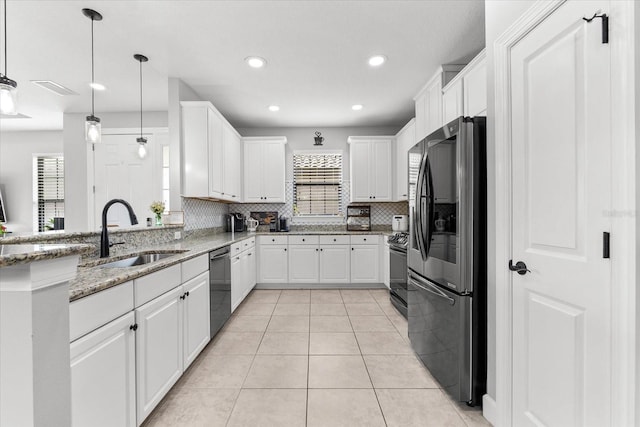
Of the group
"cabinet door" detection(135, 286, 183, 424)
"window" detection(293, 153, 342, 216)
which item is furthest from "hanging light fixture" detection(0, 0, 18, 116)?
"window" detection(293, 153, 342, 216)

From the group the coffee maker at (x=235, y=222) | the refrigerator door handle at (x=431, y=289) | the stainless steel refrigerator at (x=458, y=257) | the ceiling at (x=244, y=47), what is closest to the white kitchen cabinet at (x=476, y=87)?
the ceiling at (x=244, y=47)

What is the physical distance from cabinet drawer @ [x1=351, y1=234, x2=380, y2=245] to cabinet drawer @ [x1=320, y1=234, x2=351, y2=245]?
0.31ft

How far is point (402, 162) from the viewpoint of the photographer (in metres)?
4.52

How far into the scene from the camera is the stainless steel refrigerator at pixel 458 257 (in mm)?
1702

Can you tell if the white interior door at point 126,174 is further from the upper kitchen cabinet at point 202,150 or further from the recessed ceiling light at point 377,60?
the recessed ceiling light at point 377,60

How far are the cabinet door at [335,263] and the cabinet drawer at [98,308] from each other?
3220 millimetres

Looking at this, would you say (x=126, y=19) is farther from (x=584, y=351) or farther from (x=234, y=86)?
(x=584, y=351)

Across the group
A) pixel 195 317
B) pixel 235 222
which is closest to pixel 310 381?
pixel 195 317

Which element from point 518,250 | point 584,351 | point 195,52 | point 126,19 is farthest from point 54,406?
point 195,52

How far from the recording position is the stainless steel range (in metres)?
3.31

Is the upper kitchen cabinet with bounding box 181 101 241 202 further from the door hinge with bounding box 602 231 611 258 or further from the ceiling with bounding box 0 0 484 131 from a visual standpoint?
the door hinge with bounding box 602 231 611 258

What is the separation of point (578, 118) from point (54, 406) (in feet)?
6.38

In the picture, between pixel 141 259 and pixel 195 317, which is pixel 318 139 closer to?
pixel 141 259

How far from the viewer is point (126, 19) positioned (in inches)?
88.0
